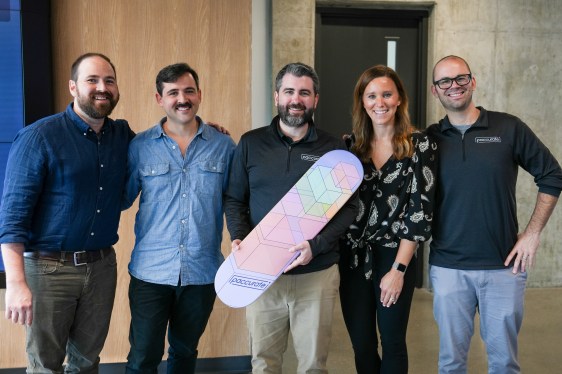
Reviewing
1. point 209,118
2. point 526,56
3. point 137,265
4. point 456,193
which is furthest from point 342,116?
point 137,265

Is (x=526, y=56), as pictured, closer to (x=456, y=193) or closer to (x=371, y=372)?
(x=456, y=193)

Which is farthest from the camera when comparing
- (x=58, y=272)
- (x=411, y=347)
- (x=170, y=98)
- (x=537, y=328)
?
(x=537, y=328)

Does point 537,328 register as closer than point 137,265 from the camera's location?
No

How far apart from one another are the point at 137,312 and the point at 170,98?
33.1 inches

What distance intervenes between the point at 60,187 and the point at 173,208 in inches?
16.2

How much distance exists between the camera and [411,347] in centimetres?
325

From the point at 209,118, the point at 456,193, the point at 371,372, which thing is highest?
the point at 209,118

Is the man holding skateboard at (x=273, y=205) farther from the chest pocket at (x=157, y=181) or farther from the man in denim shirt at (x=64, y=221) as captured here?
the man in denim shirt at (x=64, y=221)

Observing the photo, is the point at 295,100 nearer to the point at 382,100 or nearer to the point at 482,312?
the point at 382,100

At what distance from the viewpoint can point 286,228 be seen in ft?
6.24

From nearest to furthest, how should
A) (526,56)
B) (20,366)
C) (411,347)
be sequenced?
(20,366), (411,347), (526,56)

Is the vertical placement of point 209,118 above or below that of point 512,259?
above

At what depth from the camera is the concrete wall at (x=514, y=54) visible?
14.0 feet

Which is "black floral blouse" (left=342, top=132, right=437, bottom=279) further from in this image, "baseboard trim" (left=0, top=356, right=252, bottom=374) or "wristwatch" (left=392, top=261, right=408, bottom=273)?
"baseboard trim" (left=0, top=356, right=252, bottom=374)
